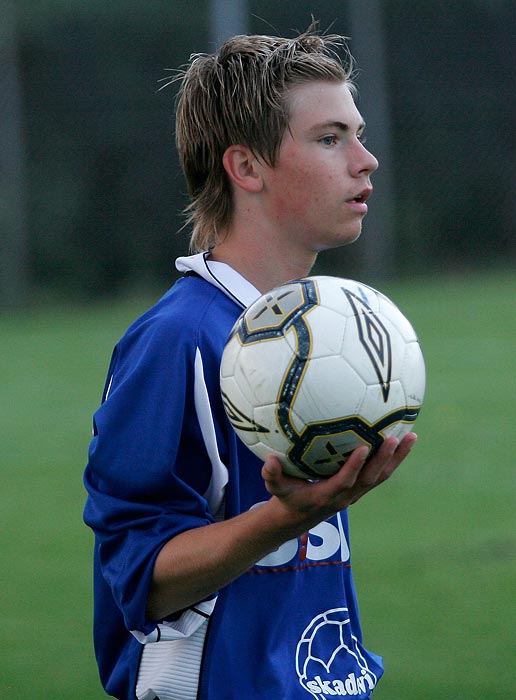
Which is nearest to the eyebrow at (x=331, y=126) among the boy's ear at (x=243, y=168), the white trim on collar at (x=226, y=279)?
the boy's ear at (x=243, y=168)

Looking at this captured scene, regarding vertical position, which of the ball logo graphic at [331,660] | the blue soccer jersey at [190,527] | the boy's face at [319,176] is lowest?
the ball logo graphic at [331,660]

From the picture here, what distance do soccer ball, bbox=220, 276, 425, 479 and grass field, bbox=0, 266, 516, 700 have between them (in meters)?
2.09

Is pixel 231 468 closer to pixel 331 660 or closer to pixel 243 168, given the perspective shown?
pixel 331 660

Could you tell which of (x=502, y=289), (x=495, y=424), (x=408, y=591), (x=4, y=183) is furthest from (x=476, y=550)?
(x=4, y=183)

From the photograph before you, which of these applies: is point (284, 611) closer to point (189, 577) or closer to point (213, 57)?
point (189, 577)

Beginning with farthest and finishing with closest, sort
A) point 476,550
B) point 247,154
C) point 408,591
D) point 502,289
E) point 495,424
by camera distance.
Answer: point 502,289 → point 495,424 → point 476,550 → point 408,591 → point 247,154

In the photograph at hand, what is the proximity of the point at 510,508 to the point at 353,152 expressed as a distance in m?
4.26

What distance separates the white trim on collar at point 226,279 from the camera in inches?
95.0

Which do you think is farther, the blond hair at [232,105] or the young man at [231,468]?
the blond hair at [232,105]

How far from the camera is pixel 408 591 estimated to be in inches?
199

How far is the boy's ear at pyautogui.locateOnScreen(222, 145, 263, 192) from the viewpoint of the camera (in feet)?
8.25

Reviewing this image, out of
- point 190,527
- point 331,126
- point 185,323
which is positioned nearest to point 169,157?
point 331,126

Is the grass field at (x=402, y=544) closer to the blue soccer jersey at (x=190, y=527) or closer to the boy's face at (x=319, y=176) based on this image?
the blue soccer jersey at (x=190, y=527)

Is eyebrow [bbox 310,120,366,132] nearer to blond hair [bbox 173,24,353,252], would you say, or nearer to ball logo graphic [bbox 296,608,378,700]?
blond hair [bbox 173,24,353,252]
